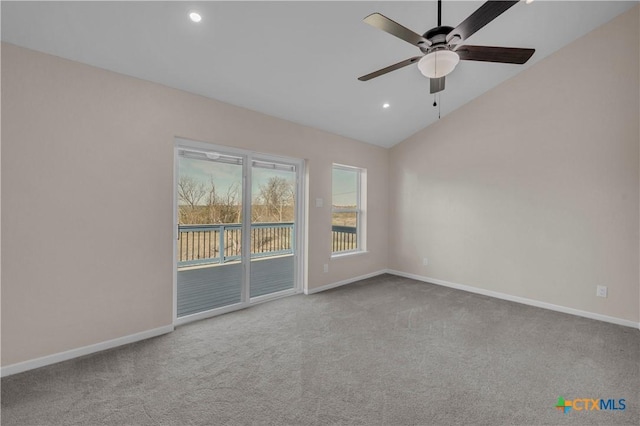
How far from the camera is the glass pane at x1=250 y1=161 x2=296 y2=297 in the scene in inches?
148

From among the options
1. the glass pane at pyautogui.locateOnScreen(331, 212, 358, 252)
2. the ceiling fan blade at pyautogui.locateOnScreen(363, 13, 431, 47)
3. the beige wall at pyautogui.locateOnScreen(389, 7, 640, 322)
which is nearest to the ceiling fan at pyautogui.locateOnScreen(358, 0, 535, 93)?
the ceiling fan blade at pyautogui.locateOnScreen(363, 13, 431, 47)

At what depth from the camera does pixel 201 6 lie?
2086 mm

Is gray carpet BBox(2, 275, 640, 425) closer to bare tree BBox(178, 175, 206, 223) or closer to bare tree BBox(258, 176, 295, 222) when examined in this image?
bare tree BBox(178, 175, 206, 223)

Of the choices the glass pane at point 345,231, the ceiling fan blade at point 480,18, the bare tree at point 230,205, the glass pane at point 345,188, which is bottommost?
the glass pane at point 345,231

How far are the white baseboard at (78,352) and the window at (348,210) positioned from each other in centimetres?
283

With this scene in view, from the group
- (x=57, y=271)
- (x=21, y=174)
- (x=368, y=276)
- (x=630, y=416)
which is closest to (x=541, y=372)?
(x=630, y=416)

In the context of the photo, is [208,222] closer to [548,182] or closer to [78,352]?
[78,352]

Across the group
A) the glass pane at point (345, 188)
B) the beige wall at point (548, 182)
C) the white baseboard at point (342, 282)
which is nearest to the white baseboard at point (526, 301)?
the beige wall at point (548, 182)

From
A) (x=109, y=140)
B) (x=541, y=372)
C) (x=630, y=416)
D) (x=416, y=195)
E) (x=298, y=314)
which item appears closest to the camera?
(x=630, y=416)

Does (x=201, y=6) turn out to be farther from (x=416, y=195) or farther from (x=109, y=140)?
(x=416, y=195)

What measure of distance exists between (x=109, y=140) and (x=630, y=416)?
14.4 ft

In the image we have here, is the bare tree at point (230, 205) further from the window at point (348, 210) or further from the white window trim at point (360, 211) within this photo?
the white window trim at point (360, 211)

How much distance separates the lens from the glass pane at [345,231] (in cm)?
494

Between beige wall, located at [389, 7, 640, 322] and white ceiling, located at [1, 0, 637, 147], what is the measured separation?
425 mm
